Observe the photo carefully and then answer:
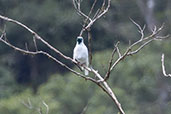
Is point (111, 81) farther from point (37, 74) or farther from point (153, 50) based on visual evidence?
point (37, 74)

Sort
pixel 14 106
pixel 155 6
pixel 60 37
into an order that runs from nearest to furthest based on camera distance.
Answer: pixel 14 106
pixel 60 37
pixel 155 6

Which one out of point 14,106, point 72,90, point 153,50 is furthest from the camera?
point 153,50

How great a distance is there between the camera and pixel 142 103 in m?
15.9

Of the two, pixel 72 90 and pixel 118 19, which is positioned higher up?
pixel 118 19

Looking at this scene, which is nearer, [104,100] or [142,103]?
[104,100]

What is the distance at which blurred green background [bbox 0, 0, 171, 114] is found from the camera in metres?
14.9

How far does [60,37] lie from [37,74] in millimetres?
1614

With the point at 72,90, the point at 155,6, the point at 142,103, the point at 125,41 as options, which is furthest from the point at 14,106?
the point at 155,6

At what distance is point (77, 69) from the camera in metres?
15.3

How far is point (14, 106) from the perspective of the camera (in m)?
14.8

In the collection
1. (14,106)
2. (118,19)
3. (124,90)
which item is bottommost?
(14,106)

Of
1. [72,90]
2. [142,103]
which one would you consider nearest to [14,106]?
[72,90]

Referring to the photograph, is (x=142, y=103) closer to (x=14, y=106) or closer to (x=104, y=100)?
(x=104, y=100)

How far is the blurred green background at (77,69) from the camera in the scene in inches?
586
